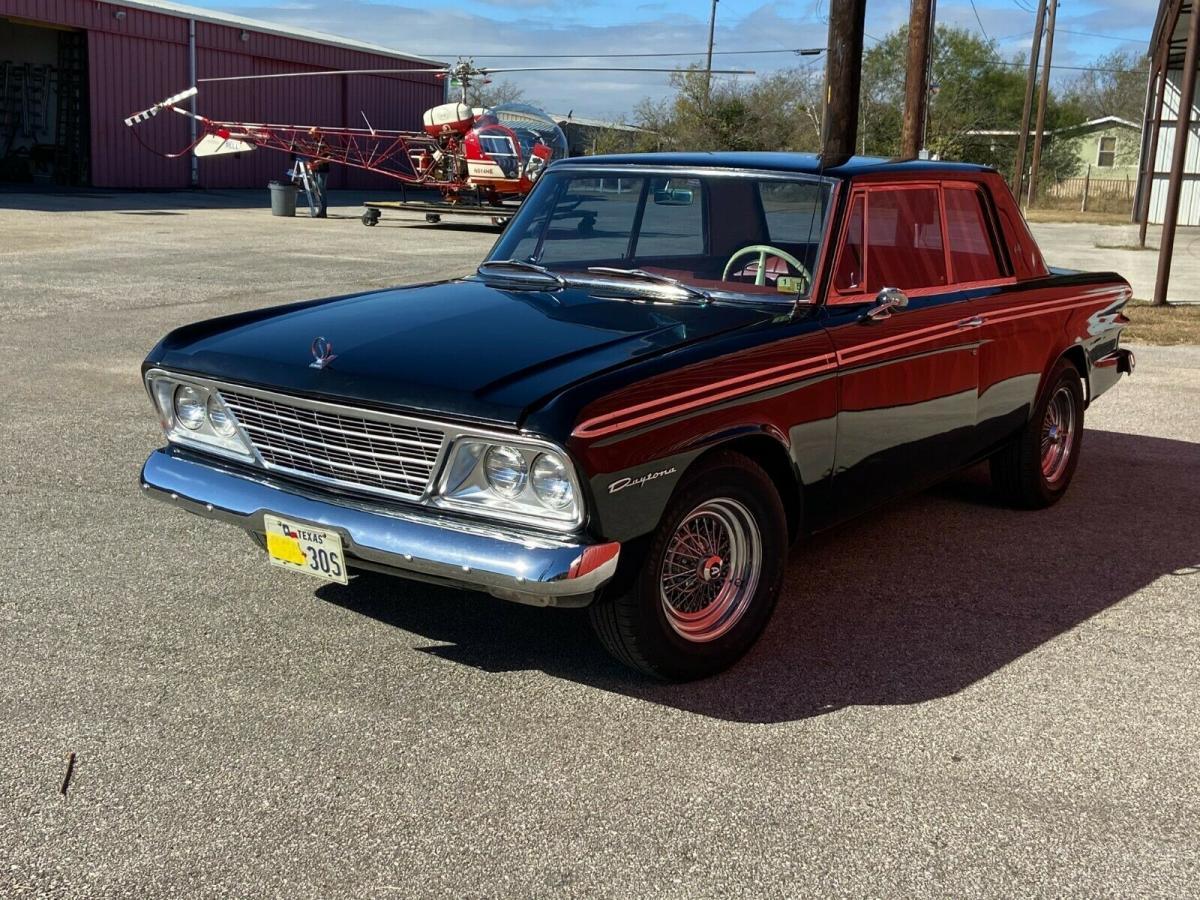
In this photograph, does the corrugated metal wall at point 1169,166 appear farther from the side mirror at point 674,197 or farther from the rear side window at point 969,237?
the side mirror at point 674,197

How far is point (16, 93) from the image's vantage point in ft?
118

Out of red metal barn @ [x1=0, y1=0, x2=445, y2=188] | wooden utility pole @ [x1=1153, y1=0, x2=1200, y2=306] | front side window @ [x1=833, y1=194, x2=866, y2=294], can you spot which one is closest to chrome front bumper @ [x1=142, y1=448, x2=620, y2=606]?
front side window @ [x1=833, y1=194, x2=866, y2=294]

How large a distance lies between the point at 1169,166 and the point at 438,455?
36477 millimetres

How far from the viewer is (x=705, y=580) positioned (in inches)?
157

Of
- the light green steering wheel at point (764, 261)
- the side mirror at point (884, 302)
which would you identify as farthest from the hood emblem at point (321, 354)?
the side mirror at point (884, 302)

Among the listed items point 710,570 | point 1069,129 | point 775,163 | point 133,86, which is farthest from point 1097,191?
point 710,570

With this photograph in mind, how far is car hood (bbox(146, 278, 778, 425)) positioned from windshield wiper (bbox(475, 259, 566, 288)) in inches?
5.2

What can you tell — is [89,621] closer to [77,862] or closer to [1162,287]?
[77,862]

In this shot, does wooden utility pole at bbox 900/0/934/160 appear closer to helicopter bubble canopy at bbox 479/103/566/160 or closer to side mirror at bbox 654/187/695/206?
helicopter bubble canopy at bbox 479/103/566/160

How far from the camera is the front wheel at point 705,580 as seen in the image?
3678 millimetres

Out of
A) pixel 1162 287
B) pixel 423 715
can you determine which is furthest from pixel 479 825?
pixel 1162 287

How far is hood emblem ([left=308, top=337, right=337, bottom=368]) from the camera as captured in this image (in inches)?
150

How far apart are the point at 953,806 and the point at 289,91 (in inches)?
1528

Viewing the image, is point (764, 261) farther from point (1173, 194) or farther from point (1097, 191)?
point (1097, 191)
